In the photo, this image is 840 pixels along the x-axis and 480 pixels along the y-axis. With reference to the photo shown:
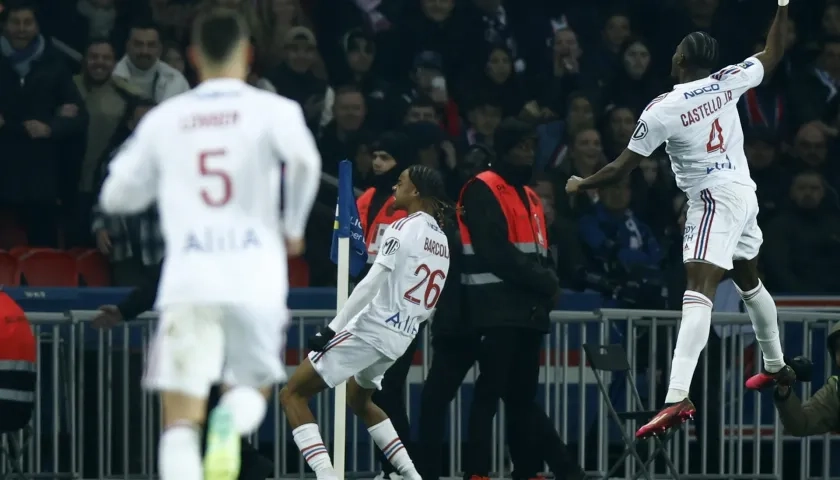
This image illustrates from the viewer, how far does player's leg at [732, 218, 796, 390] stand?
12.0 metres

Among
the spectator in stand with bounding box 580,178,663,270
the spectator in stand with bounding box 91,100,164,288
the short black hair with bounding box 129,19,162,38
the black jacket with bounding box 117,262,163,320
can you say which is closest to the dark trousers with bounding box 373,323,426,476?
the black jacket with bounding box 117,262,163,320

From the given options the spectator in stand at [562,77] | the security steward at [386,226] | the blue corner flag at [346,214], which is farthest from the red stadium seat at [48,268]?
the spectator in stand at [562,77]

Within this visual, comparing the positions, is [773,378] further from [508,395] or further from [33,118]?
[33,118]

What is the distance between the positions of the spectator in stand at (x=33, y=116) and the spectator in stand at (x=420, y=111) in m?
2.77

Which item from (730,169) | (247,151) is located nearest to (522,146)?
(730,169)

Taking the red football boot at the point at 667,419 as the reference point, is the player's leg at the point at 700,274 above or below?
above

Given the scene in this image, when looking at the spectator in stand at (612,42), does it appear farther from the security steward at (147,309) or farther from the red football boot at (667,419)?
the red football boot at (667,419)

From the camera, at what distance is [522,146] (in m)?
13.1

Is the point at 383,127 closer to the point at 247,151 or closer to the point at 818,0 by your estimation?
the point at 818,0

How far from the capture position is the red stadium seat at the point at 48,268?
14.7 metres

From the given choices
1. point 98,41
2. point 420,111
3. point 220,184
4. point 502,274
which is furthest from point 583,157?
point 220,184

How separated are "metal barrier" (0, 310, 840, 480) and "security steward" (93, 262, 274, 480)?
53 cm

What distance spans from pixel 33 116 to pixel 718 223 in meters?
5.98

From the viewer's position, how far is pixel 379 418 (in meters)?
12.6
